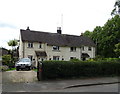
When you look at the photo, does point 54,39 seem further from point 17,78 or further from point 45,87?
point 45,87

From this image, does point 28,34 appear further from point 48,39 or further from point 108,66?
point 108,66

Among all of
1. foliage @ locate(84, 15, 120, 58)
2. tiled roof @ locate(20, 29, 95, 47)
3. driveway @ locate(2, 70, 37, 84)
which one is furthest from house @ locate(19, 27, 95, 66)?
driveway @ locate(2, 70, 37, 84)

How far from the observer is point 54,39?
38000 mm

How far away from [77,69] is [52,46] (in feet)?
72.0

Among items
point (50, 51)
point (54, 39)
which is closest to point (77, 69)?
point (50, 51)

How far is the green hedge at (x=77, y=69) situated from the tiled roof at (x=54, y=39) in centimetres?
2088

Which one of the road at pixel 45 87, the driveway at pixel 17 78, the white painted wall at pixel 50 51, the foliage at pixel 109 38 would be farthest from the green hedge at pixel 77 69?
the foliage at pixel 109 38

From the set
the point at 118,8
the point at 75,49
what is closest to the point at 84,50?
the point at 75,49

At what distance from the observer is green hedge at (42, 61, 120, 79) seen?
13.4 metres

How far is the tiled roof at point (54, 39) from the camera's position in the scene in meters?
35.5

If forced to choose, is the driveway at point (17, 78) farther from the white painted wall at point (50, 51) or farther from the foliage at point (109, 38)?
the foliage at point (109, 38)

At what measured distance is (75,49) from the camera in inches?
1539

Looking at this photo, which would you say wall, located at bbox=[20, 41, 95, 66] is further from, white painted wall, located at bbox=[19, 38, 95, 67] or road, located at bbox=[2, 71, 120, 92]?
road, located at bbox=[2, 71, 120, 92]

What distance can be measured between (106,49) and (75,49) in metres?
11.4
